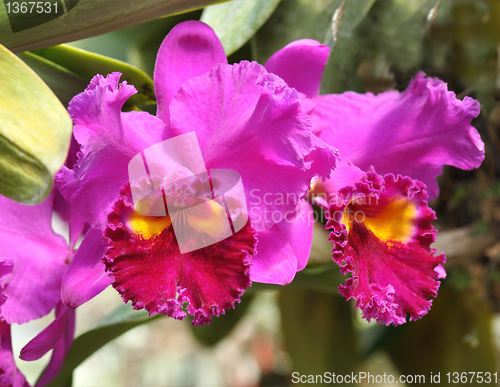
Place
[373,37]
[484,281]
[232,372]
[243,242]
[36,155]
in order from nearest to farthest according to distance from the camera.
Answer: [36,155], [243,242], [373,37], [484,281], [232,372]

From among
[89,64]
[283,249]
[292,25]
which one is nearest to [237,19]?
[292,25]

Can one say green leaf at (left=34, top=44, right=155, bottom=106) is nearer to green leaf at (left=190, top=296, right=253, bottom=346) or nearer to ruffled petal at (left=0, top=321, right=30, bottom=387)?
ruffled petal at (left=0, top=321, right=30, bottom=387)

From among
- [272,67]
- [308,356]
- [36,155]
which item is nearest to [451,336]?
[308,356]

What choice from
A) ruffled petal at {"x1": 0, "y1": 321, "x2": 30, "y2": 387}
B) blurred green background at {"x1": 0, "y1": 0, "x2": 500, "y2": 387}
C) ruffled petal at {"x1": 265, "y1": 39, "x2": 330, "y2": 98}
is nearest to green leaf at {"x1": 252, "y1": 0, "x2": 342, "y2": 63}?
blurred green background at {"x1": 0, "y1": 0, "x2": 500, "y2": 387}

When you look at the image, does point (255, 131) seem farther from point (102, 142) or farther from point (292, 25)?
point (292, 25)

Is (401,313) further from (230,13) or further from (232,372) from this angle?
(232,372)

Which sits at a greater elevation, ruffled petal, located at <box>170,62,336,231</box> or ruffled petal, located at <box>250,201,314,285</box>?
ruffled petal, located at <box>170,62,336,231</box>

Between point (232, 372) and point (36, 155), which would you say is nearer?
point (36, 155)
